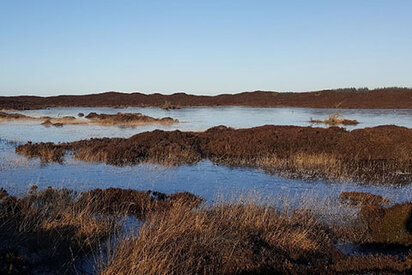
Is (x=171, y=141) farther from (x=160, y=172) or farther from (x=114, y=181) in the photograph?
(x=114, y=181)

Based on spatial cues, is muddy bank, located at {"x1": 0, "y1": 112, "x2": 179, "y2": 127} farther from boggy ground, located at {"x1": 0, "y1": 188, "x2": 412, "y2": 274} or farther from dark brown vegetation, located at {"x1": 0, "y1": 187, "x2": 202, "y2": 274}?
boggy ground, located at {"x1": 0, "y1": 188, "x2": 412, "y2": 274}

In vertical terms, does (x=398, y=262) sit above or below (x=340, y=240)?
above

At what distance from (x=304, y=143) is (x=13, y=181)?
501 inches

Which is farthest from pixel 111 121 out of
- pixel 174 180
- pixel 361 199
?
pixel 361 199

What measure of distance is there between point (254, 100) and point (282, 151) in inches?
2553

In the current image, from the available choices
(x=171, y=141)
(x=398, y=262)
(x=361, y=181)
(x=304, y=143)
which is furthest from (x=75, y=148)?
(x=398, y=262)

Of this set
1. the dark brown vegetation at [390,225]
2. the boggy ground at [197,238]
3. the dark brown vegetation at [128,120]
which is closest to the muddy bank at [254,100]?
the dark brown vegetation at [128,120]

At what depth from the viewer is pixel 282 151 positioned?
18.1 metres

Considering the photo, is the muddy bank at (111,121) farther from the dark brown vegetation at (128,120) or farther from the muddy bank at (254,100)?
the muddy bank at (254,100)

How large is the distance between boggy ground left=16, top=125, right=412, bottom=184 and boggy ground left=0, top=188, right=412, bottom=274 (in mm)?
5857

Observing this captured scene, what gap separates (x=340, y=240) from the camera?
7738 millimetres

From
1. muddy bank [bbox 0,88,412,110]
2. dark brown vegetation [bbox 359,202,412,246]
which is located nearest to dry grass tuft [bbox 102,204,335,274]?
dark brown vegetation [bbox 359,202,412,246]

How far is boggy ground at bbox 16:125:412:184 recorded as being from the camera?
15.0m

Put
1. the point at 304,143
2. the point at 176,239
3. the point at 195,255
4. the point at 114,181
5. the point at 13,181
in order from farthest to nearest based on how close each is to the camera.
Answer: the point at 304,143 < the point at 114,181 < the point at 13,181 < the point at 176,239 < the point at 195,255
